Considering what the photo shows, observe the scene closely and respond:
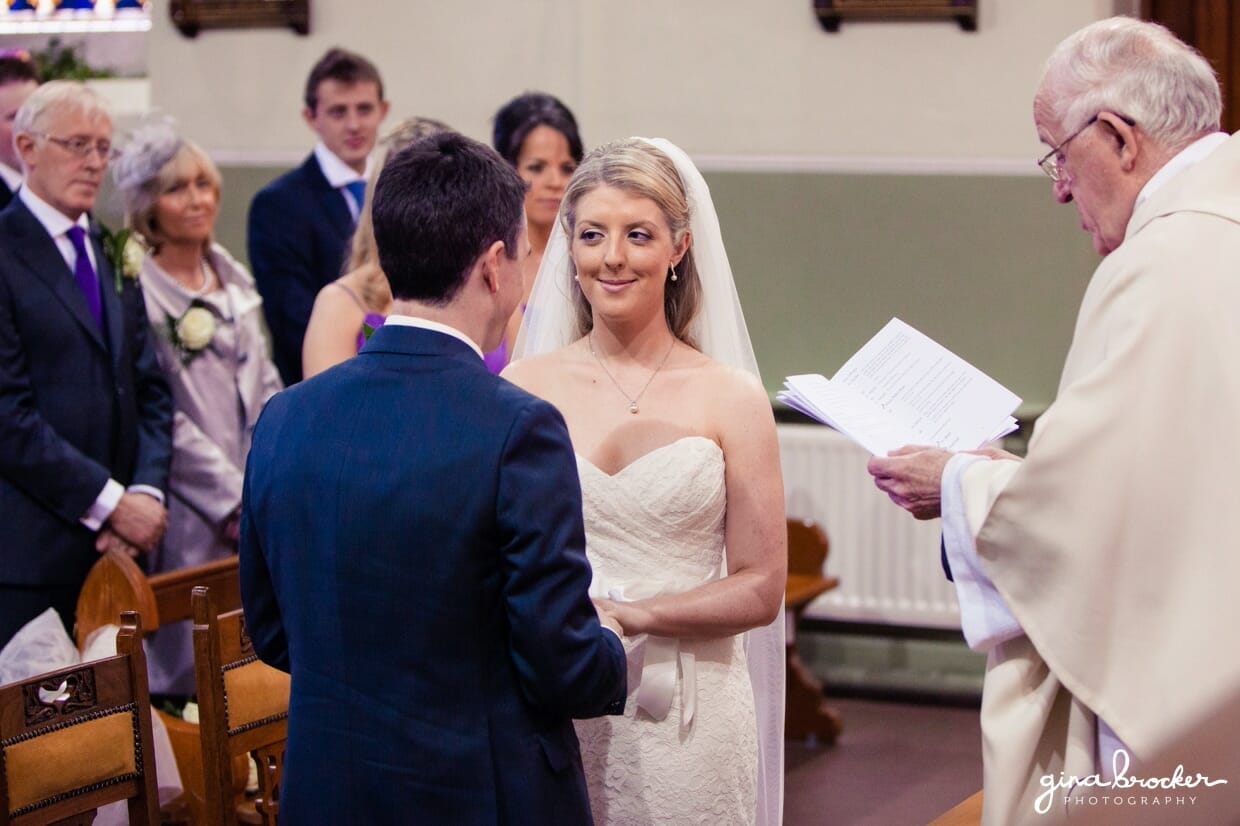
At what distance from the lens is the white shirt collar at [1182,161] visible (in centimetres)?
247

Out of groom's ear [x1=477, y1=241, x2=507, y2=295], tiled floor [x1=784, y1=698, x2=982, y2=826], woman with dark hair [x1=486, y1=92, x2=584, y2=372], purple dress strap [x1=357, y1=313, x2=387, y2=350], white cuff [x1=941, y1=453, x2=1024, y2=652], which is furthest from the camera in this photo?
tiled floor [x1=784, y1=698, x2=982, y2=826]

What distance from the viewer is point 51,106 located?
14.3 feet

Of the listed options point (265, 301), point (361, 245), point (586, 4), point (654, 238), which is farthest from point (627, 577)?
point (586, 4)

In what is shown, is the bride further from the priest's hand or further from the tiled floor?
the tiled floor

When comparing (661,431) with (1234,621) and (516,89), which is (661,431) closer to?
(1234,621)

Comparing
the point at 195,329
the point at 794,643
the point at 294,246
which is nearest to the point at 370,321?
the point at 195,329

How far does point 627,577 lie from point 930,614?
11.3ft

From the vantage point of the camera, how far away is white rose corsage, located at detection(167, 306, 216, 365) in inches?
191

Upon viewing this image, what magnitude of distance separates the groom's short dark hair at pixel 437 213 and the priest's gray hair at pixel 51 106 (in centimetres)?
267

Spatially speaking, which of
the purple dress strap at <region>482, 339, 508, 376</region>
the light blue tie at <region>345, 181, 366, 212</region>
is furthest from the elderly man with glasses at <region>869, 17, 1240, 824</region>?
the light blue tie at <region>345, 181, 366, 212</region>

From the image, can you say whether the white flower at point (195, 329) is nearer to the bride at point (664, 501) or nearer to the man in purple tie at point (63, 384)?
the man in purple tie at point (63, 384)

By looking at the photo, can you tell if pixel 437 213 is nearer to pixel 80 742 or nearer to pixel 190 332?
pixel 80 742

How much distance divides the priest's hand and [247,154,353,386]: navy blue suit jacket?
10.5 ft

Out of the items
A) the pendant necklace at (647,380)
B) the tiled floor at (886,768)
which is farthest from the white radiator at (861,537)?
the pendant necklace at (647,380)
